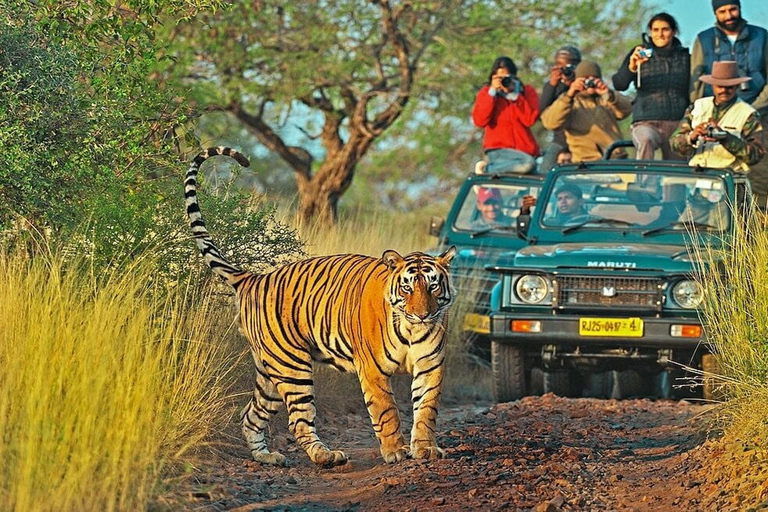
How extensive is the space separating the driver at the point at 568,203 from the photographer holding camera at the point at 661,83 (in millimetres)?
1425

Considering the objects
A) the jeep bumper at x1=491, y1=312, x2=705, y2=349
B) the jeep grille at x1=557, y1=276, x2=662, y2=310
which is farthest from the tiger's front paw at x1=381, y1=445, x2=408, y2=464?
the jeep grille at x1=557, y1=276, x2=662, y2=310

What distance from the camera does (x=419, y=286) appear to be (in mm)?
7914

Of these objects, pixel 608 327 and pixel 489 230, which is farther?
pixel 489 230

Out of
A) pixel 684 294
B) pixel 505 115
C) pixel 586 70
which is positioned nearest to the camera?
pixel 684 294

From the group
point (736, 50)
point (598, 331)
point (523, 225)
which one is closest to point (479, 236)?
point (523, 225)

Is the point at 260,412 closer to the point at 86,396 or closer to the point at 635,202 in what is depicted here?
the point at 86,396

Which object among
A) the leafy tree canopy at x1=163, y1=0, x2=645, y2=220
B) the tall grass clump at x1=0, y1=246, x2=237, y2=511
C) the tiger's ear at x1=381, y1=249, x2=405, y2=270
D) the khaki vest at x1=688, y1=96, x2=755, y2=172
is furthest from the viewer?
the leafy tree canopy at x1=163, y1=0, x2=645, y2=220

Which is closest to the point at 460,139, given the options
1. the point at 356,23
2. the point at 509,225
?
the point at 356,23

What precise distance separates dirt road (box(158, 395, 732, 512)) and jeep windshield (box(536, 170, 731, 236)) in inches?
75.4

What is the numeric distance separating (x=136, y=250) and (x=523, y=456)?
2.83 metres

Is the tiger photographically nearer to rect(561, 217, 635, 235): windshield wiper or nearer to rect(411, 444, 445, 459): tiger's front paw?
rect(411, 444, 445, 459): tiger's front paw

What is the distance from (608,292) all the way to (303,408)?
125 inches

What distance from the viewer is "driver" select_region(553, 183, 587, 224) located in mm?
12172

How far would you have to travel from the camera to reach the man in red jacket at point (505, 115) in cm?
1460
